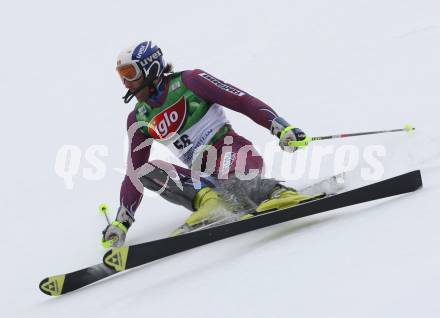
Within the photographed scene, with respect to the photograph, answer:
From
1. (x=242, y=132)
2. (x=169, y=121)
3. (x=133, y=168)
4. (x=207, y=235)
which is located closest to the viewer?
(x=207, y=235)

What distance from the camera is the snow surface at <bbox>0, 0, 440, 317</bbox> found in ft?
10.0

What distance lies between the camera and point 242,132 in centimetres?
763

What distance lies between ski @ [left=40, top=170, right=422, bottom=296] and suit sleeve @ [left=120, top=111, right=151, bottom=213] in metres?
0.98

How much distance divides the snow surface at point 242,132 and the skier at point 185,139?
414 millimetres

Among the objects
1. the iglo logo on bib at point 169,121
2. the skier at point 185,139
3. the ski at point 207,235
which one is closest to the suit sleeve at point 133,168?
the skier at point 185,139

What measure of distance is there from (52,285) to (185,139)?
146 centimetres

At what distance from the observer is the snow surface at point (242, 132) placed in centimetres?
306

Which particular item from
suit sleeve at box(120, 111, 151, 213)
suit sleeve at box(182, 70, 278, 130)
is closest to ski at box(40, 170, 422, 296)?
suit sleeve at box(182, 70, 278, 130)

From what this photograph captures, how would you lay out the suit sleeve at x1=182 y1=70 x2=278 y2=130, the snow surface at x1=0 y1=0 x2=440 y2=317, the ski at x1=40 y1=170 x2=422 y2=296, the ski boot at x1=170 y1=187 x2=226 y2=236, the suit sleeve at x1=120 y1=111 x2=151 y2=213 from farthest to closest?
the suit sleeve at x1=120 y1=111 x2=151 y2=213
the ski boot at x1=170 y1=187 x2=226 y2=236
the suit sleeve at x1=182 y1=70 x2=278 y2=130
the ski at x1=40 y1=170 x2=422 y2=296
the snow surface at x1=0 y1=0 x2=440 y2=317

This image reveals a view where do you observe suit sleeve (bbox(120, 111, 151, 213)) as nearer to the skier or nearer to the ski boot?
the skier

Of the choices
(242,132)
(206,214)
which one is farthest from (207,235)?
(242,132)

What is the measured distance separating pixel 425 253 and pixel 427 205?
73cm

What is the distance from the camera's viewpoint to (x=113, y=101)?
10.1m

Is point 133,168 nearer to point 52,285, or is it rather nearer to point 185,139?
point 185,139
